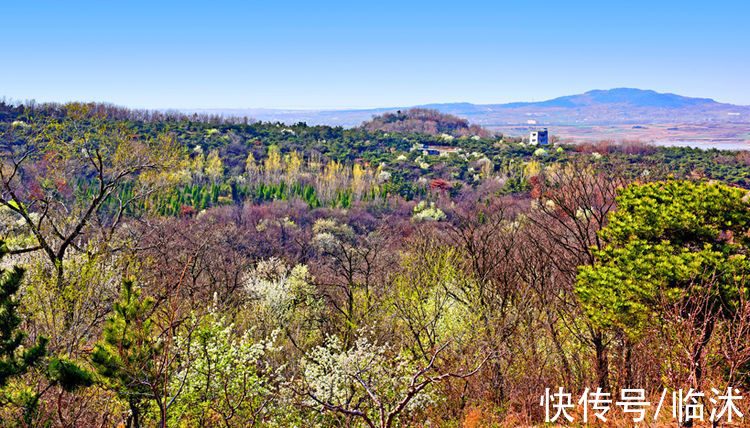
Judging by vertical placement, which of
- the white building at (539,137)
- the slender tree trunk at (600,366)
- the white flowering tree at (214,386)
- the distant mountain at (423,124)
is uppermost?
the distant mountain at (423,124)

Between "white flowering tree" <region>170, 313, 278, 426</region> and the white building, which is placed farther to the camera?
the white building

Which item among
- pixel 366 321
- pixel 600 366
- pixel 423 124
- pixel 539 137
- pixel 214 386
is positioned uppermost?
pixel 423 124

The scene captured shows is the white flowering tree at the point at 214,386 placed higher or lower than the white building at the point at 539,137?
lower

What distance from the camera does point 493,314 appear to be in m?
13.2

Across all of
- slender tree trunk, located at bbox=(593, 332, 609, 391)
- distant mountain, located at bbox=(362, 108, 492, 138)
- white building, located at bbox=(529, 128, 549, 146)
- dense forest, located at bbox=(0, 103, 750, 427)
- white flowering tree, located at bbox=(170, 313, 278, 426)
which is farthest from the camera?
distant mountain, located at bbox=(362, 108, 492, 138)

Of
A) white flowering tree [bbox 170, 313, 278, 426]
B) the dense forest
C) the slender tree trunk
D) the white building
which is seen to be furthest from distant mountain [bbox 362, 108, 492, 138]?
white flowering tree [bbox 170, 313, 278, 426]

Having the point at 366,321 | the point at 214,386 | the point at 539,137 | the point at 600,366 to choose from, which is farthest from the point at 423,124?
the point at 214,386

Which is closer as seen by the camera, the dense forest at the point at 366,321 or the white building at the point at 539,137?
the dense forest at the point at 366,321

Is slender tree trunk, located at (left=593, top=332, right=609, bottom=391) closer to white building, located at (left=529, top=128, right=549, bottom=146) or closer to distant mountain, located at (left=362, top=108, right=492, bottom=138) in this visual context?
white building, located at (left=529, top=128, right=549, bottom=146)

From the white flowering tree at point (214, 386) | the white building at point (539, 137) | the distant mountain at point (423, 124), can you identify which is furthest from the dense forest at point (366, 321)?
the distant mountain at point (423, 124)

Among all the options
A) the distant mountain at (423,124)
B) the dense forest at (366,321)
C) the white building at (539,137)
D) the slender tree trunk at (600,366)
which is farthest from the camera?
the distant mountain at (423,124)

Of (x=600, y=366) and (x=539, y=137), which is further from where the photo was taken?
(x=539, y=137)

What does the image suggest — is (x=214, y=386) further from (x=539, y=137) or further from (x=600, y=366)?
(x=539, y=137)

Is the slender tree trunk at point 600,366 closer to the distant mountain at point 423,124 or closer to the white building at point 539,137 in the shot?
the white building at point 539,137
